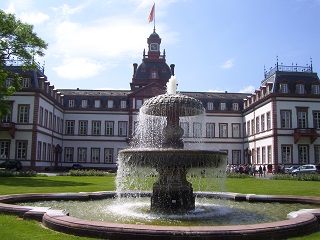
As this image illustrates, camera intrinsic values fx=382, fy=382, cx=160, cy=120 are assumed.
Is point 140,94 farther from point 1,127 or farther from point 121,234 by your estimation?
point 121,234

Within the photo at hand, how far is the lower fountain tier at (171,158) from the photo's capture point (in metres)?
10.9

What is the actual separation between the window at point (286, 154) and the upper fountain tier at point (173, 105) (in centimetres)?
3571

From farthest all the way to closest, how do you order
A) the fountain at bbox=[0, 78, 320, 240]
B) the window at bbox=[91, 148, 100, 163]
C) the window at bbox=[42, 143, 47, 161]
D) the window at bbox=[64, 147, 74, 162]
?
1. the window at bbox=[91, 148, 100, 163]
2. the window at bbox=[64, 147, 74, 162]
3. the window at bbox=[42, 143, 47, 161]
4. the fountain at bbox=[0, 78, 320, 240]

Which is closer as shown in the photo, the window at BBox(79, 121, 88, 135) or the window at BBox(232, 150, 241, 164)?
the window at BBox(79, 121, 88, 135)

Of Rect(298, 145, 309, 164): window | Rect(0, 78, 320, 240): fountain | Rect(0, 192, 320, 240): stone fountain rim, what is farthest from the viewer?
Rect(298, 145, 309, 164): window

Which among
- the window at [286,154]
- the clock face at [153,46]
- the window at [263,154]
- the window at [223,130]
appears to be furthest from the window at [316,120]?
the clock face at [153,46]

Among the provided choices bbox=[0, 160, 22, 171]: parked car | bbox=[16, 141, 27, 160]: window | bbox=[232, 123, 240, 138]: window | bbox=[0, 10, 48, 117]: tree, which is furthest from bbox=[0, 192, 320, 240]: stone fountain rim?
bbox=[232, 123, 240, 138]: window

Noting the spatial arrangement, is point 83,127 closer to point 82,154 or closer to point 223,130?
point 82,154

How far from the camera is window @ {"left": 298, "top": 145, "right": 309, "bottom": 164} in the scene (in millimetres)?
45750

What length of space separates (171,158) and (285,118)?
3843 cm

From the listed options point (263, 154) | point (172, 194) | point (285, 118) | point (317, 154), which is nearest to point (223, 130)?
point (263, 154)

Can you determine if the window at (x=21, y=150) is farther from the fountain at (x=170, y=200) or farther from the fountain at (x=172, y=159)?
the fountain at (x=172, y=159)

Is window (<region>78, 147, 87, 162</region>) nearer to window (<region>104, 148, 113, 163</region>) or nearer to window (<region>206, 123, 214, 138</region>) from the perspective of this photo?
window (<region>104, 148, 113, 163</region>)

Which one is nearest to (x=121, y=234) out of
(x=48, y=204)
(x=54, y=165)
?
(x=48, y=204)
